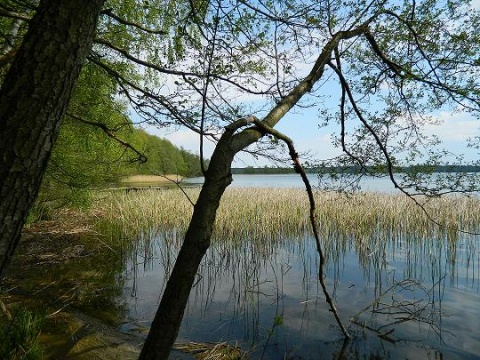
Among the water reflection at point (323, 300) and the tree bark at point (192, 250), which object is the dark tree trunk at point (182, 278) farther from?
the water reflection at point (323, 300)

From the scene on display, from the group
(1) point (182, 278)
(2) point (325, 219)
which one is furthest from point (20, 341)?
(2) point (325, 219)

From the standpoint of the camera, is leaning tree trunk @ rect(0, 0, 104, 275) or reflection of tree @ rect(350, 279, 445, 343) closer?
leaning tree trunk @ rect(0, 0, 104, 275)

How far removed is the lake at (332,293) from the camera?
4.58 metres

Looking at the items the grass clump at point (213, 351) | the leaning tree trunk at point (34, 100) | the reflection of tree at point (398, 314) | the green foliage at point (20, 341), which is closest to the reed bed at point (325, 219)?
the reflection of tree at point (398, 314)

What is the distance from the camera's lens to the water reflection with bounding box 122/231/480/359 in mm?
4598

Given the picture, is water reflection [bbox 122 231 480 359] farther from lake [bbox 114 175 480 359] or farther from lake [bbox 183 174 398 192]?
lake [bbox 183 174 398 192]

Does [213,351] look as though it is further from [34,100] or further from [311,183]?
[34,100]

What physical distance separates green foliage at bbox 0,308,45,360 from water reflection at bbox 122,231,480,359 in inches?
59.7

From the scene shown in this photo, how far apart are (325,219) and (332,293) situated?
3.95 metres

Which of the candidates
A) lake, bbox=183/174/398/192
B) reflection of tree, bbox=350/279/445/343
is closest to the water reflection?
reflection of tree, bbox=350/279/445/343

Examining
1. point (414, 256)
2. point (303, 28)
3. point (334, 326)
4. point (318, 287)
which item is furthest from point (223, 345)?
point (414, 256)

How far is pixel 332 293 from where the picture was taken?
6.35 metres

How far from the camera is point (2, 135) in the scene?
1145 millimetres

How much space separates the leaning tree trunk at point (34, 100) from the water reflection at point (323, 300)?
2334 millimetres
